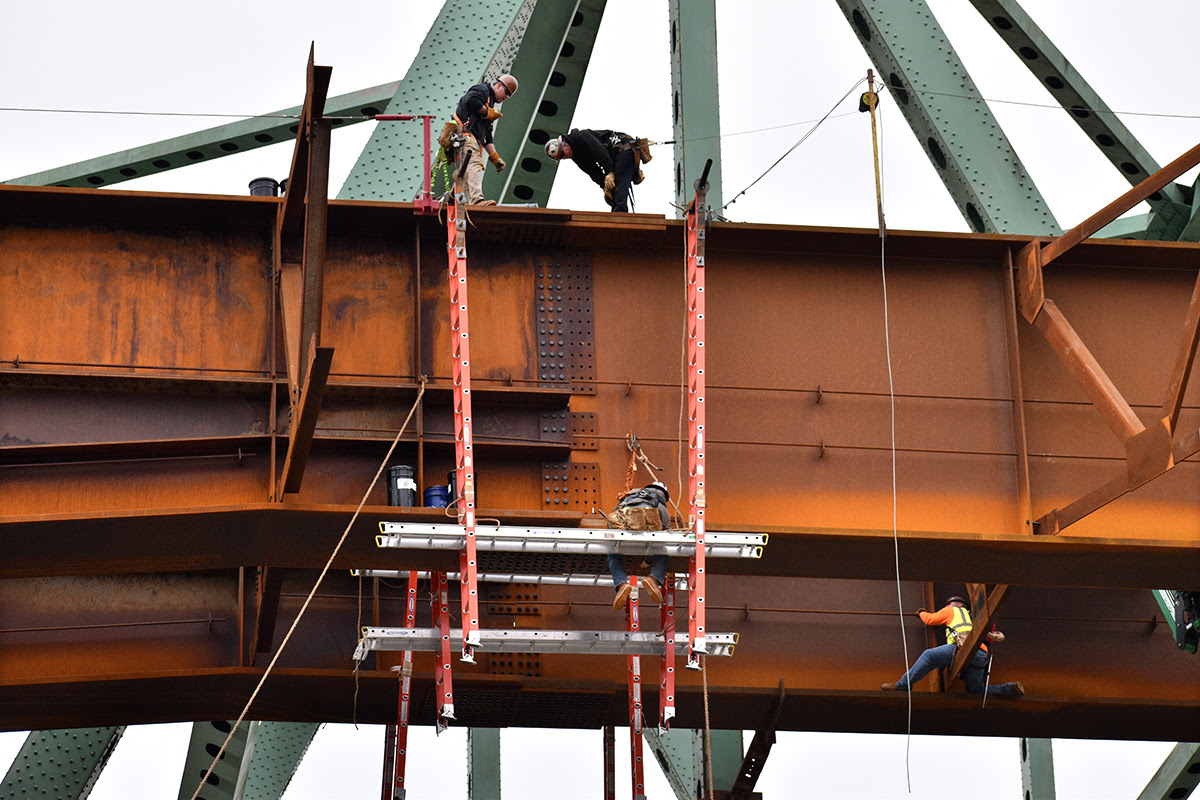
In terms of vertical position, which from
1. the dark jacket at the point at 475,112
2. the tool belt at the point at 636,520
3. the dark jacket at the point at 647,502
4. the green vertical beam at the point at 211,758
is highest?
the dark jacket at the point at 475,112

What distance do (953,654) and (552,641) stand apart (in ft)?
13.5

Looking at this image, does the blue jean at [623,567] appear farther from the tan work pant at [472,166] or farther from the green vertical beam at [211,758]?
the green vertical beam at [211,758]

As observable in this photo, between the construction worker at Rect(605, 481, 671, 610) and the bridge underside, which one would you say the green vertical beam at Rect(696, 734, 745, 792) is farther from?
the construction worker at Rect(605, 481, 671, 610)

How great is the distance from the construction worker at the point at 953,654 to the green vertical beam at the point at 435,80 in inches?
231

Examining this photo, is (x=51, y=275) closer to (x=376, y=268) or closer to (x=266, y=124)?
(x=376, y=268)

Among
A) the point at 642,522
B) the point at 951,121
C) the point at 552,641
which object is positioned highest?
the point at 951,121

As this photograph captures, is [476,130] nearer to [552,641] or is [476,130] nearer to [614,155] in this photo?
[614,155]

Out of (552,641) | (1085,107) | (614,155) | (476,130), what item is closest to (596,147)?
(614,155)

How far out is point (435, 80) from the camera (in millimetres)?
14438

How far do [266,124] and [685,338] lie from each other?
7.95 metres

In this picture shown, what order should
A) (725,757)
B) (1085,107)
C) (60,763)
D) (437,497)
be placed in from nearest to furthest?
(437,497), (60,763), (725,757), (1085,107)

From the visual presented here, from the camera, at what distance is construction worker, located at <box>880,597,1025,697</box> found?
45.9 ft

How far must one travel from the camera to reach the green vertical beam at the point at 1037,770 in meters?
21.9

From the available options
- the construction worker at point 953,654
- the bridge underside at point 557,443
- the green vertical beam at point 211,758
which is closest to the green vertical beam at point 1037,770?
the bridge underside at point 557,443
